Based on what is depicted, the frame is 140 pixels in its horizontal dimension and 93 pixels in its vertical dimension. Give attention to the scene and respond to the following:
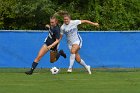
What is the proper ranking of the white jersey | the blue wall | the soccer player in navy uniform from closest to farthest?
the soccer player in navy uniform
the white jersey
the blue wall

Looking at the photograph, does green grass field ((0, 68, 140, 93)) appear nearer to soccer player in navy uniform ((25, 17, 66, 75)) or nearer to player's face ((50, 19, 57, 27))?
soccer player in navy uniform ((25, 17, 66, 75))

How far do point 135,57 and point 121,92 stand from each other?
23.3ft

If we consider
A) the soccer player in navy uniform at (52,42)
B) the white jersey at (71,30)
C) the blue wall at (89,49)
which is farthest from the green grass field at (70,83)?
the blue wall at (89,49)

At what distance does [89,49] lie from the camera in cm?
1681

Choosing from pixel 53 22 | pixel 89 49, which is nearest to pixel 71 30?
pixel 53 22

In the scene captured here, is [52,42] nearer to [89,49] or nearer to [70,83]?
[70,83]

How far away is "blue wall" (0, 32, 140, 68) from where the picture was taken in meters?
16.6

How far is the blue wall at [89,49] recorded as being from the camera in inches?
652

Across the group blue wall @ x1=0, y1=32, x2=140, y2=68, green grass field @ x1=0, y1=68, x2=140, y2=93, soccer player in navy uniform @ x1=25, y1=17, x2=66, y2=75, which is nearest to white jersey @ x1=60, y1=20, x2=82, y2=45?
soccer player in navy uniform @ x1=25, y1=17, x2=66, y2=75

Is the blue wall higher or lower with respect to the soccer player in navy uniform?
lower

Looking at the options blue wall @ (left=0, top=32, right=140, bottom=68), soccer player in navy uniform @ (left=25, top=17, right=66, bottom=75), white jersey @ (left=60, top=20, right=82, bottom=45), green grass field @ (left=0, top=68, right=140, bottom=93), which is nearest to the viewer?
green grass field @ (left=0, top=68, right=140, bottom=93)

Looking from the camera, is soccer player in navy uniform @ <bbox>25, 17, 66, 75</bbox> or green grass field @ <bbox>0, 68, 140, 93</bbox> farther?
soccer player in navy uniform @ <bbox>25, 17, 66, 75</bbox>

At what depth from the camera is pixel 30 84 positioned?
11.1m

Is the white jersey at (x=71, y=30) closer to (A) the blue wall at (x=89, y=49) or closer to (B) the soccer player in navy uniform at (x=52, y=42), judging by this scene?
(B) the soccer player in navy uniform at (x=52, y=42)
